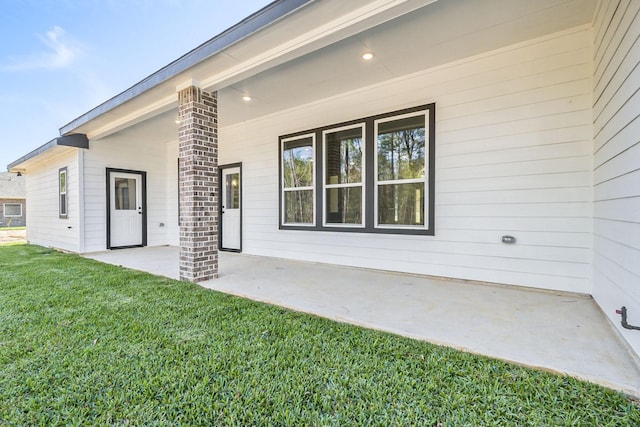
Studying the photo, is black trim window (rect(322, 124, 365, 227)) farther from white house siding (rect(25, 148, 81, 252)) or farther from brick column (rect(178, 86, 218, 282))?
white house siding (rect(25, 148, 81, 252))

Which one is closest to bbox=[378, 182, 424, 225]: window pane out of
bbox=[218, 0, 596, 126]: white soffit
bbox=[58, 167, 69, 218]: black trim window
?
bbox=[218, 0, 596, 126]: white soffit

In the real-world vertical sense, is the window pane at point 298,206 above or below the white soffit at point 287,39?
below

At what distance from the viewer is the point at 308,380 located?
1723 mm

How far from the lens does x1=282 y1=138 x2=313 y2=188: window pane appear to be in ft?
18.4

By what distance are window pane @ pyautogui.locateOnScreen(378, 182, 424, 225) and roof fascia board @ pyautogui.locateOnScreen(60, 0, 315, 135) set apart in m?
2.73

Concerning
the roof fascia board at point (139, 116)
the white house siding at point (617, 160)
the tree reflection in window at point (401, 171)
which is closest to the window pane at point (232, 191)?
the roof fascia board at point (139, 116)

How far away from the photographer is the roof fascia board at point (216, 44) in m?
2.77

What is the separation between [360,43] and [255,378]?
3504 millimetres

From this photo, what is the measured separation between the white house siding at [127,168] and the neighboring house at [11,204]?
22.0m

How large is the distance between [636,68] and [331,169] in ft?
12.6

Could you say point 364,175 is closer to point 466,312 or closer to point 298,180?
point 298,180

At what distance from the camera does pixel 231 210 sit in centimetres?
693

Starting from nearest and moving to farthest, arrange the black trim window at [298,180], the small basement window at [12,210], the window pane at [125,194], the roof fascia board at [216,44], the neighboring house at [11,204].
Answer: the roof fascia board at [216,44]
the black trim window at [298,180]
the window pane at [125,194]
the neighboring house at [11,204]
the small basement window at [12,210]

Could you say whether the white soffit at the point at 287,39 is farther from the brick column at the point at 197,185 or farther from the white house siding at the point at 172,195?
the white house siding at the point at 172,195
